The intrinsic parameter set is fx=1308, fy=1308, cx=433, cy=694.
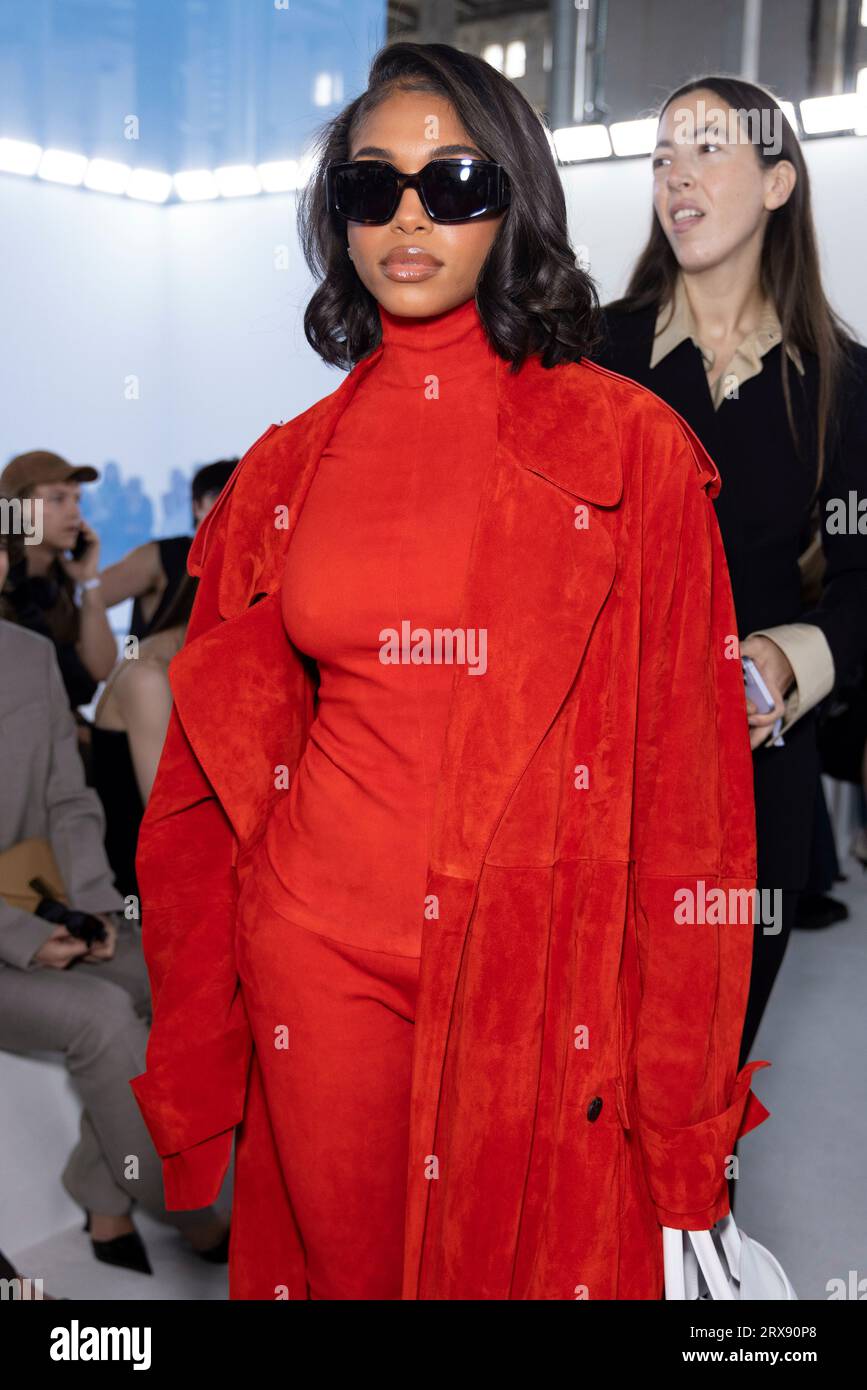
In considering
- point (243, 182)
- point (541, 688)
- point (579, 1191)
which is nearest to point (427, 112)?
point (541, 688)

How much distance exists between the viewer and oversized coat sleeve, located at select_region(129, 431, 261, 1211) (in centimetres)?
141

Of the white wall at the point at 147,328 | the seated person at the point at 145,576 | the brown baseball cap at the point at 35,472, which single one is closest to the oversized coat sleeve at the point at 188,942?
the seated person at the point at 145,576

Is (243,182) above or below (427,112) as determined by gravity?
above

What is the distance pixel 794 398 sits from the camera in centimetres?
162

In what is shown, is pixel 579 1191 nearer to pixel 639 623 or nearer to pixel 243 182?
pixel 639 623

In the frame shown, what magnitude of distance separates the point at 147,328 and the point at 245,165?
107 centimetres

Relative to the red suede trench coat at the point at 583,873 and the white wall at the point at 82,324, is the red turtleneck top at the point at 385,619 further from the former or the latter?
the white wall at the point at 82,324

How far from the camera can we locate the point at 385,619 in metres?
1.23

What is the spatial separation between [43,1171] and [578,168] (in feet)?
14.8

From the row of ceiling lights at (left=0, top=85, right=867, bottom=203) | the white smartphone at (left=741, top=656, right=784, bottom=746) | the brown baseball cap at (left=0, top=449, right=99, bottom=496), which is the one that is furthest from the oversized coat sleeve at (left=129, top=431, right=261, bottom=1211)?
the row of ceiling lights at (left=0, top=85, right=867, bottom=203)

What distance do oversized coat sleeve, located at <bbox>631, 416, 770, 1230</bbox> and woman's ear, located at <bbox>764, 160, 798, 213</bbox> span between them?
22.5 inches

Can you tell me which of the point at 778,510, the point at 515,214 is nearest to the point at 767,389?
the point at 778,510

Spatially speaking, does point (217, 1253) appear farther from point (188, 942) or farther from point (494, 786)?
point (494, 786)
